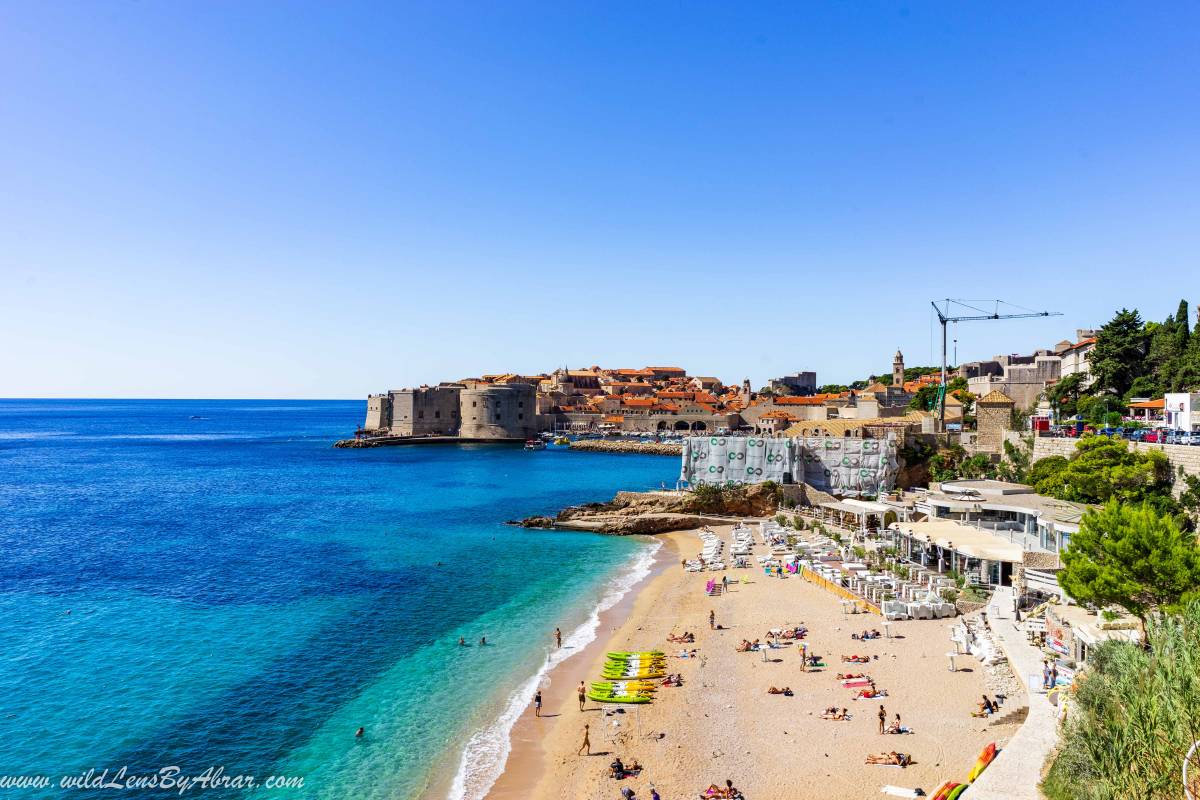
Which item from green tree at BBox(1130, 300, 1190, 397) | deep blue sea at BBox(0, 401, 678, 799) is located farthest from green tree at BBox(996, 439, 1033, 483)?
deep blue sea at BBox(0, 401, 678, 799)

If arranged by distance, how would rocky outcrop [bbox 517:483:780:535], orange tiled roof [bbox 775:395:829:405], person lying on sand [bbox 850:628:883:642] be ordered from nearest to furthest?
person lying on sand [bbox 850:628:883:642]
rocky outcrop [bbox 517:483:780:535]
orange tiled roof [bbox 775:395:829:405]

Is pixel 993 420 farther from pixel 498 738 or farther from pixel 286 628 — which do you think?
pixel 286 628

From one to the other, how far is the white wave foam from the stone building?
25377 millimetres

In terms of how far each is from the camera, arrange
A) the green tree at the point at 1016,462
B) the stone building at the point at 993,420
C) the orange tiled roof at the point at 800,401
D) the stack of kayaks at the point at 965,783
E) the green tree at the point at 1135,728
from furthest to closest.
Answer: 1. the orange tiled roof at the point at 800,401
2. the stone building at the point at 993,420
3. the green tree at the point at 1016,462
4. the stack of kayaks at the point at 965,783
5. the green tree at the point at 1135,728

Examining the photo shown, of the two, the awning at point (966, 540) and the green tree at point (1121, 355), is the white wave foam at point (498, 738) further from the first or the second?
the green tree at point (1121, 355)

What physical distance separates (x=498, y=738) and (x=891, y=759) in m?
6.83

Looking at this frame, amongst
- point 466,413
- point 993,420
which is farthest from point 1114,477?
point 466,413

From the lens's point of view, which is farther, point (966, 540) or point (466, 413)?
point (466, 413)

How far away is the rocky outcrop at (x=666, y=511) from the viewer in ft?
112

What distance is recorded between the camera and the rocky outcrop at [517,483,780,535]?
34156 millimetres

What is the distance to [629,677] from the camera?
15594mm

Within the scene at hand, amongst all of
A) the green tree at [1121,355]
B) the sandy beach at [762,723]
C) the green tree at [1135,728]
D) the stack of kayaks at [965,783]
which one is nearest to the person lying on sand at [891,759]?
the sandy beach at [762,723]

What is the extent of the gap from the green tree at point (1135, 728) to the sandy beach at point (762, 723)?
273cm

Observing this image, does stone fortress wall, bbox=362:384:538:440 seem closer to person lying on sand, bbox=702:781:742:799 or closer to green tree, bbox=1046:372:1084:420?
green tree, bbox=1046:372:1084:420
